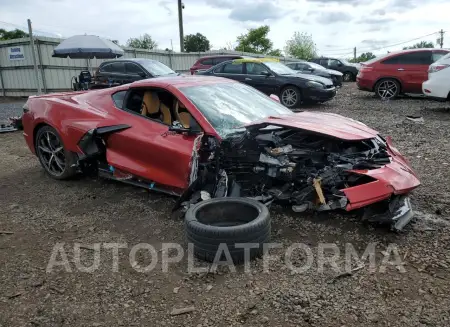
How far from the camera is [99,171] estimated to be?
476cm

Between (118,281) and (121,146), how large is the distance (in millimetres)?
1891

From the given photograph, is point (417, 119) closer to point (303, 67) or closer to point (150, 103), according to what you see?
Answer: point (150, 103)

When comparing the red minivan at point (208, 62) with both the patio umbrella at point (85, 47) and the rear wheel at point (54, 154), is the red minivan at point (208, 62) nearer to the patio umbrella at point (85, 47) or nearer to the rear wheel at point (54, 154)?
the patio umbrella at point (85, 47)

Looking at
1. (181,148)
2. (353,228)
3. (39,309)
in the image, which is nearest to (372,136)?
(353,228)

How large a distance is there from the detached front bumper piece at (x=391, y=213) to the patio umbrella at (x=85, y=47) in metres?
11.9

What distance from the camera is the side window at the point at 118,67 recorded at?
12.4 metres

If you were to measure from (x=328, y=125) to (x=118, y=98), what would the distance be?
251 centimetres

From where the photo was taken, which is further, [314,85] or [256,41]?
[256,41]

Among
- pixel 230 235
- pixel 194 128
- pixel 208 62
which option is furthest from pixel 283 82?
pixel 230 235

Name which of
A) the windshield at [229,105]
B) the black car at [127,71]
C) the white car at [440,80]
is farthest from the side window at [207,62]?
the windshield at [229,105]

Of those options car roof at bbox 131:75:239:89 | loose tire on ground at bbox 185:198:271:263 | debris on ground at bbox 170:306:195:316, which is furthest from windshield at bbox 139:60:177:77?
debris on ground at bbox 170:306:195:316

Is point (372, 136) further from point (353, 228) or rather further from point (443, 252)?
point (443, 252)

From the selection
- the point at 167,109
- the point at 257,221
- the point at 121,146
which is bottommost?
the point at 257,221

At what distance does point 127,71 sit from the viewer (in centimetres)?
1234
